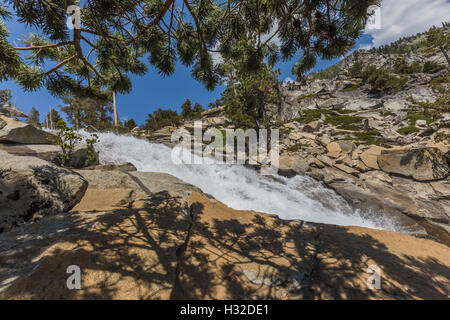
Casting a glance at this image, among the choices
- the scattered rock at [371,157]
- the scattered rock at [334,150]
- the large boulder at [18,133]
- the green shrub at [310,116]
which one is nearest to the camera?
the large boulder at [18,133]

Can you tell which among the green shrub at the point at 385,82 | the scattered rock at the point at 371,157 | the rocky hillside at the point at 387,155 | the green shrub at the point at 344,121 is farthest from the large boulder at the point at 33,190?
the green shrub at the point at 385,82

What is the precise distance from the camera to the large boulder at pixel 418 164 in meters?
9.45

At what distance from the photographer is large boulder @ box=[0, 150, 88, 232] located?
3.05 metres

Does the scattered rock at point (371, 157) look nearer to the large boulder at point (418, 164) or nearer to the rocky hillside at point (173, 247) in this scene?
the large boulder at point (418, 164)

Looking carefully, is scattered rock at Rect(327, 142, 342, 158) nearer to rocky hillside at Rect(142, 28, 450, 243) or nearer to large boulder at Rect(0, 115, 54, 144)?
rocky hillside at Rect(142, 28, 450, 243)

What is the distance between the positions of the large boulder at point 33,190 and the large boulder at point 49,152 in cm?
412

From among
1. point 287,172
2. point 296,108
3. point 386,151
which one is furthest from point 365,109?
point 287,172

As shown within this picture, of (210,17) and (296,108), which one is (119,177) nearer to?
(210,17)

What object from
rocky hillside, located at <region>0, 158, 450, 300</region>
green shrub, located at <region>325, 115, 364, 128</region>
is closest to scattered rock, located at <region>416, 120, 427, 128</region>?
green shrub, located at <region>325, 115, 364, 128</region>

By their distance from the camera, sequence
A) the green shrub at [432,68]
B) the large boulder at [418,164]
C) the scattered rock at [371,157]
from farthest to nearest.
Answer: the green shrub at [432,68]
the scattered rock at [371,157]
the large boulder at [418,164]

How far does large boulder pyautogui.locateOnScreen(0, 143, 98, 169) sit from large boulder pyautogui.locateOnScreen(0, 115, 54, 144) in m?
0.40

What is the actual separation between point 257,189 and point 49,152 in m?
10.9

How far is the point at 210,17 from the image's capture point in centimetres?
340
